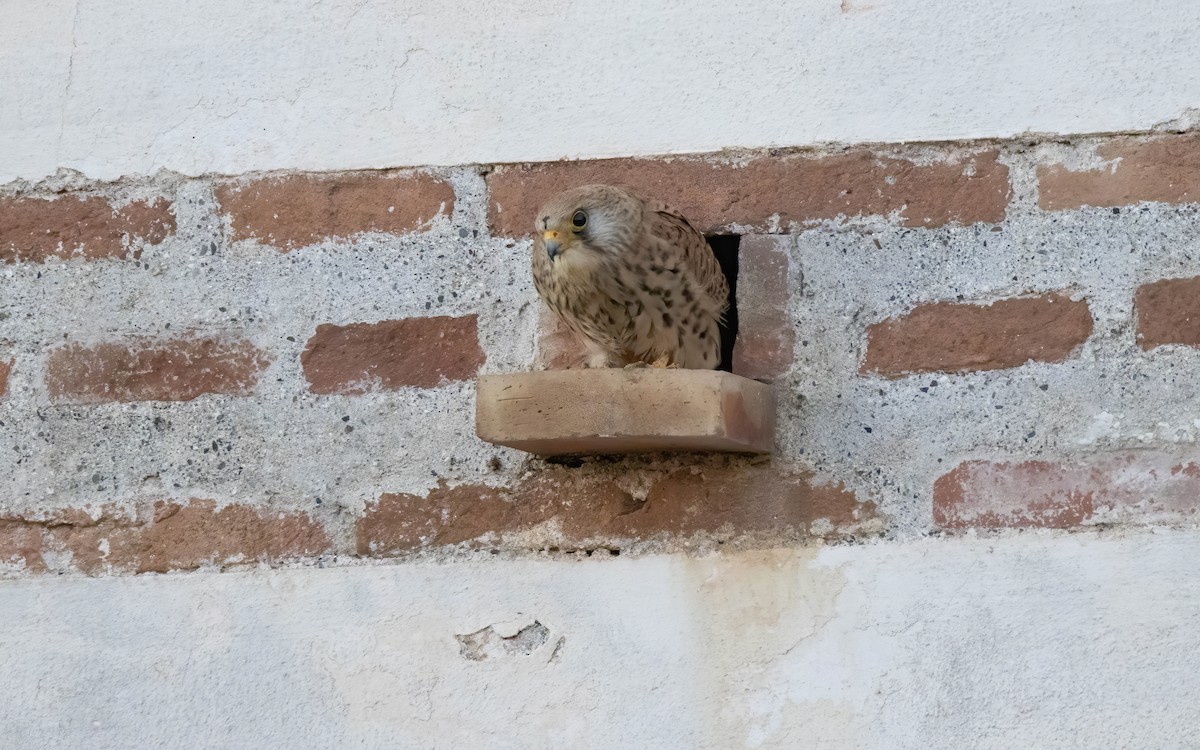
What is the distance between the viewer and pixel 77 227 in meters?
1.95

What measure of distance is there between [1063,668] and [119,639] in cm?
116

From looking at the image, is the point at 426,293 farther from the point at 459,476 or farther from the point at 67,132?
the point at 67,132

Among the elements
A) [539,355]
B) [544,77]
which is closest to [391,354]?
[539,355]

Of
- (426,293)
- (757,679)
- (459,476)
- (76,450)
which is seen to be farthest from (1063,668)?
(76,450)

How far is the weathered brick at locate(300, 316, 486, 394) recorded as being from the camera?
1854mm

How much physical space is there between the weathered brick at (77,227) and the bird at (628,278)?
1.77 feet

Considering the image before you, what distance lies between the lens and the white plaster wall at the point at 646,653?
1.63 meters

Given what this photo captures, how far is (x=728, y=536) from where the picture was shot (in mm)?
1750

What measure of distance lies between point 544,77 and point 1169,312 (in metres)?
0.86

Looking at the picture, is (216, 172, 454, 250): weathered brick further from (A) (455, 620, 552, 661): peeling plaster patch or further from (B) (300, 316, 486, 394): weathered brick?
(A) (455, 620, 552, 661): peeling plaster patch

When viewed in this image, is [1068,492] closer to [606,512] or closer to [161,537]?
[606,512]

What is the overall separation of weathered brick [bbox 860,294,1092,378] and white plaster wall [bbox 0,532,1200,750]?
224mm

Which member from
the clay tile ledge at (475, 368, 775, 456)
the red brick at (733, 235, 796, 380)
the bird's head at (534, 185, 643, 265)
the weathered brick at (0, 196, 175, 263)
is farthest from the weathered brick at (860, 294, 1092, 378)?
the weathered brick at (0, 196, 175, 263)

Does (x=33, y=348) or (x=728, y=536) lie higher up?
(x=33, y=348)
